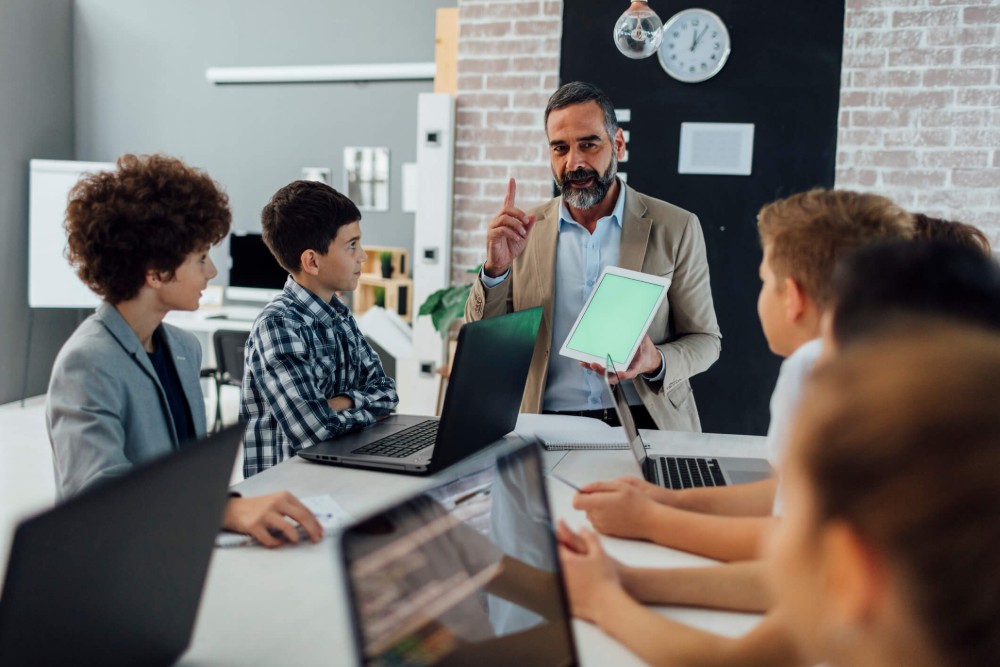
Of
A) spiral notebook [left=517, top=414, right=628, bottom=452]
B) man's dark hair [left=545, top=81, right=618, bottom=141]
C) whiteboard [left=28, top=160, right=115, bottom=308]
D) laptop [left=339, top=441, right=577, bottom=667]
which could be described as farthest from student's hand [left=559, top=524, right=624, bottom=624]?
whiteboard [left=28, top=160, right=115, bottom=308]

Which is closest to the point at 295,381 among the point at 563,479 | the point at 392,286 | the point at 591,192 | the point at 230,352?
the point at 563,479

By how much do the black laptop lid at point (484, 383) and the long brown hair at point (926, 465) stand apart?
3.66 feet

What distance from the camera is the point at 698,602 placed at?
113 cm

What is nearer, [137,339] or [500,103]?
[137,339]

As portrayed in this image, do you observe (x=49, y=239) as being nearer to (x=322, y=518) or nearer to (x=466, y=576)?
(x=322, y=518)

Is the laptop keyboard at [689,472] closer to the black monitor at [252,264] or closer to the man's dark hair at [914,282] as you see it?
the man's dark hair at [914,282]

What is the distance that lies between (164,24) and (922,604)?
7.22 m

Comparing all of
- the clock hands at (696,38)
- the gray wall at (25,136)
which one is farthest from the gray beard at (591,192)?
the gray wall at (25,136)

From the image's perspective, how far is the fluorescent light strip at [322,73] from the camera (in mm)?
5945

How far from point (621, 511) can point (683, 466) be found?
495mm

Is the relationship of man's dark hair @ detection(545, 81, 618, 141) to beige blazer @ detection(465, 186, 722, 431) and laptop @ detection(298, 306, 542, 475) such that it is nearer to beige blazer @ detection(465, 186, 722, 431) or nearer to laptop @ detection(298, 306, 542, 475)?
beige blazer @ detection(465, 186, 722, 431)

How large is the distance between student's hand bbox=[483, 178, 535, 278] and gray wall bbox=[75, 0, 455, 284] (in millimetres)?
3808

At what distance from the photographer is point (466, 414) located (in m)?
1.68

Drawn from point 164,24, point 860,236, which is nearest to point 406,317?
point 164,24
